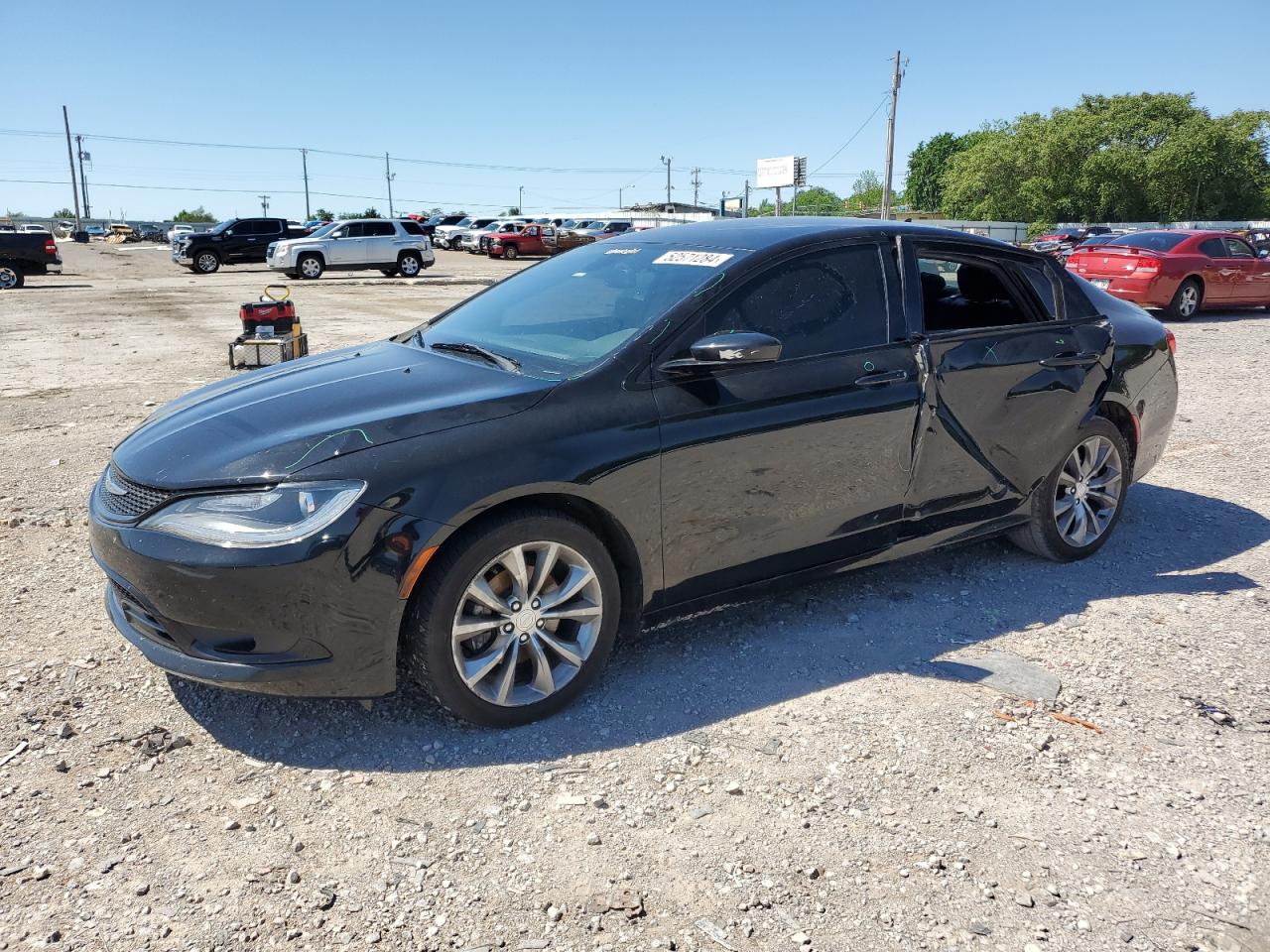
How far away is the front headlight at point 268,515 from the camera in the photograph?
9.42 feet

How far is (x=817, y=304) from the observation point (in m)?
3.89

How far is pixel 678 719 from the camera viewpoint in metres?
3.39

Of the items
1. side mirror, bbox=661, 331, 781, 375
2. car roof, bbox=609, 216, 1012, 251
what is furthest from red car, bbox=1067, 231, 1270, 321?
side mirror, bbox=661, 331, 781, 375

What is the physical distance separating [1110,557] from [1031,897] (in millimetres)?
3007

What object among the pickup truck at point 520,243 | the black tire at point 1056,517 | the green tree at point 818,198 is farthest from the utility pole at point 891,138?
the green tree at point 818,198

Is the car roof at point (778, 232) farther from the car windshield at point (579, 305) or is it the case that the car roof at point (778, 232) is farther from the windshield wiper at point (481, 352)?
the windshield wiper at point (481, 352)

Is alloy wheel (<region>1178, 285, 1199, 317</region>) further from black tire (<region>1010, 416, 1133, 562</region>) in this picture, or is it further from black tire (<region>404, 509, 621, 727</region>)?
black tire (<region>404, 509, 621, 727</region>)

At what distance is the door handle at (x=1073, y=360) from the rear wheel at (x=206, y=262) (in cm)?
3340

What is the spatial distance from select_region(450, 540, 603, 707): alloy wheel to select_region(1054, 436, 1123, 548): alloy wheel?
2695mm

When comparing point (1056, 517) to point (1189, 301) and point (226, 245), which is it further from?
point (226, 245)

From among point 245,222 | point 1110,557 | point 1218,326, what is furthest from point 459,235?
point 1110,557

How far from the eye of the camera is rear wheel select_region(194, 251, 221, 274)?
3278cm

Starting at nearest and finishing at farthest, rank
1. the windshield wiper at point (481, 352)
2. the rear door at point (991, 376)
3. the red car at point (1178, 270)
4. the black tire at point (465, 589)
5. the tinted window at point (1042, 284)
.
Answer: the black tire at point (465, 589) → the windshield wiper at point (481, 352) → the rear door at point (991, 376) → the tinted window at point (1042, 284) → the red car at point (1178, 270)

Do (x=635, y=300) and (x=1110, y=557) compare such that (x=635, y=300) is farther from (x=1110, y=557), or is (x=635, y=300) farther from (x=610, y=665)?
(x=1110, y=557)
